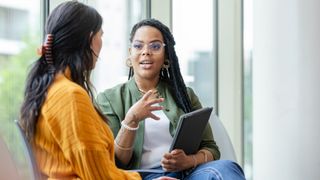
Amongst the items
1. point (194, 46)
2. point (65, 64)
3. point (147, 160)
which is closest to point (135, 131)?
point (147, 160)

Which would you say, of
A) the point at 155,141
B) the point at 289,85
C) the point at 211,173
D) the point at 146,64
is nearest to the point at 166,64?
the point at 146,64

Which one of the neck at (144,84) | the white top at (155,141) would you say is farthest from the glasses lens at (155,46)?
the white top at (155,141)

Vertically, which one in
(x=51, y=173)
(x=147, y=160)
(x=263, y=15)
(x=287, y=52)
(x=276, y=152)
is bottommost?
(x=276, y=152)

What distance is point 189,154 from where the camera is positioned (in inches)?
76.7

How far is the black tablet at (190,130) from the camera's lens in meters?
1.75

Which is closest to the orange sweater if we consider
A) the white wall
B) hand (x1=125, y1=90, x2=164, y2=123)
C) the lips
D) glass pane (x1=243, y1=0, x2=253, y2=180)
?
hand (x1=125, y1=90, x2=164, y2=123)

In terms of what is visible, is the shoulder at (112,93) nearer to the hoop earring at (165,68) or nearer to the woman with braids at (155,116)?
the woman with braids at (155,116)

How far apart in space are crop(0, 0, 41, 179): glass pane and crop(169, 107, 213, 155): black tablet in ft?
2.57

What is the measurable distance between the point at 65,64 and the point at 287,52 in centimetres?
180

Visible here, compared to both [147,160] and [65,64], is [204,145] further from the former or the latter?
[65,64]

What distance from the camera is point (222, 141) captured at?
234 cm

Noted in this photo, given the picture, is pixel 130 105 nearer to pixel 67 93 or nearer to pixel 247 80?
pixel 67 93

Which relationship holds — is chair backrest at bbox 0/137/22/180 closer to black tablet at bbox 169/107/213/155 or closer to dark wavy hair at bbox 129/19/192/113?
black tablet at bbox 169/107/213/155

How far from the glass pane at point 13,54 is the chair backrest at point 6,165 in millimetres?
712
